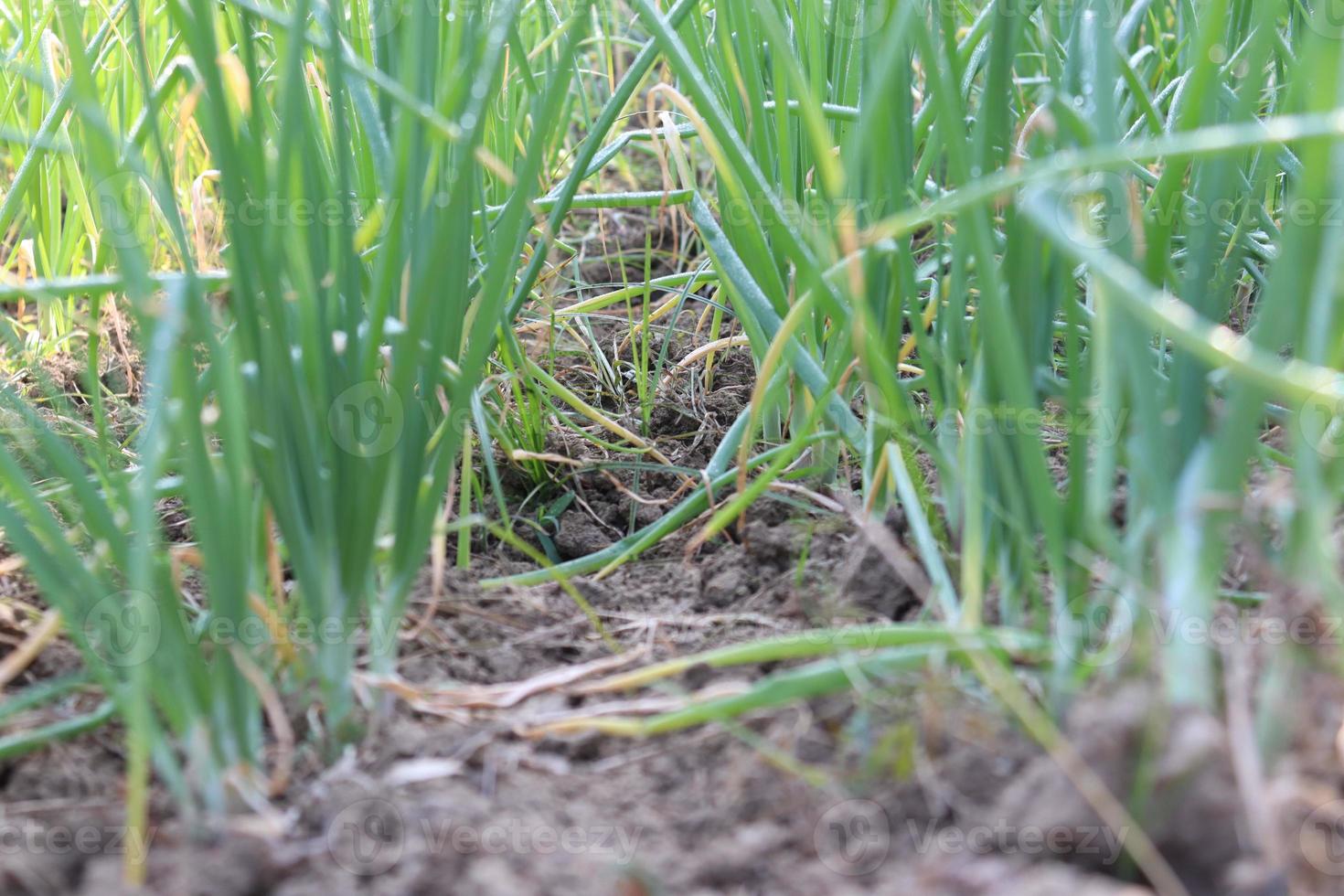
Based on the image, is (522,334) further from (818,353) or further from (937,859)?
(937,859)

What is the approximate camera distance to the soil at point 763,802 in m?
0.53

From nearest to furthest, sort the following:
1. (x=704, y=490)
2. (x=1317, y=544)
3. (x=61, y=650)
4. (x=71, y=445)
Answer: (x=1317, y=544) < (x=61, y=650) < (x=704, y=490) < (x=71, y=445)

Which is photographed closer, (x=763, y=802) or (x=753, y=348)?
(x=763, y=802)

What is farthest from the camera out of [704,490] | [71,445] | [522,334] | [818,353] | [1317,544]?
[522,334]

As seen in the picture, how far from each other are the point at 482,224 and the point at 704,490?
1.09 feet

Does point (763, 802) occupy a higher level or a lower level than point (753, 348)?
lower

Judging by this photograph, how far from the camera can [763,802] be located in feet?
2.11

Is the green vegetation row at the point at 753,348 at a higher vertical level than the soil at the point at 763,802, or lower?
higher

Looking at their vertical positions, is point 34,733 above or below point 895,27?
below

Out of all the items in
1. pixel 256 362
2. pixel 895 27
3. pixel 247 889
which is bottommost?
pixel 247 889

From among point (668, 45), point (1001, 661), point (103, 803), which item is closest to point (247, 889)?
point (103, 803)

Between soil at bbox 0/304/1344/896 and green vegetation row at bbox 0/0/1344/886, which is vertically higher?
green vegetation row at bbox 0/0/1344/886

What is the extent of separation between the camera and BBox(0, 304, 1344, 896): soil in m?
0.53

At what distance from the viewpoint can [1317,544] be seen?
53cm
